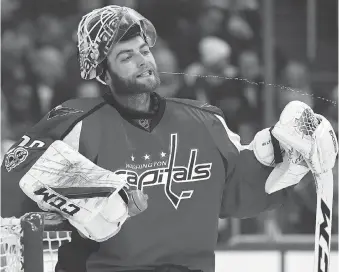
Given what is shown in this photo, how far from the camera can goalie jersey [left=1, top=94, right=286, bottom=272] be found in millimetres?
1991

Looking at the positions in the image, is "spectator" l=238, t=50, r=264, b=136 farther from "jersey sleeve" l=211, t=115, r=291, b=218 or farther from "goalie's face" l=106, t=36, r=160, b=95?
"goalie's face" l=106, t=36, r=160, b=95

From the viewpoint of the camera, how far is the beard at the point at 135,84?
1.98m

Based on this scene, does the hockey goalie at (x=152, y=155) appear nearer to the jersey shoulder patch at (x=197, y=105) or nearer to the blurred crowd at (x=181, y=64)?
the jersey shoulder patch at (x=197, y=105)

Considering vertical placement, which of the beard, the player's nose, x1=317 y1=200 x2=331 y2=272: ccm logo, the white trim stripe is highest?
the player's nose

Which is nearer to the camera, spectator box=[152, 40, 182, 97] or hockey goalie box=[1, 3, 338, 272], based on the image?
hockey goalie box=[1, 3, 338, 272]

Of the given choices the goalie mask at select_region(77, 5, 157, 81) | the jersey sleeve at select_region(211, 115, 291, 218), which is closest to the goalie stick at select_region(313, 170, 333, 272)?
the jersey sleeve at select_region(211, 115, 291, 218)

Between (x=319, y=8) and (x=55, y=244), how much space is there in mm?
2284

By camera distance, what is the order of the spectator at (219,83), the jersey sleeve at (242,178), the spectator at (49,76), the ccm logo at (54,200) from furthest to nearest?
the spectator at (49,76) < the spectator at (219,83) < the jersey sleeve at (242,178) < the ccm logo at (54,200)

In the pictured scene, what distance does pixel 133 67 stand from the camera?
1.99 meters

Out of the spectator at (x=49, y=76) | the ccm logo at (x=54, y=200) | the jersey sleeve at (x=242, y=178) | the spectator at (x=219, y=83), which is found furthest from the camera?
the spectator at (x=49, y=76)

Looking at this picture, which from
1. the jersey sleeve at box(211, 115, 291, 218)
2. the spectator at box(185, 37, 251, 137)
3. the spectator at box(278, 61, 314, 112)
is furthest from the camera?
the spectator at box(278, 61, 314, 112)

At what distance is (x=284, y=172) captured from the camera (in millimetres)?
2016

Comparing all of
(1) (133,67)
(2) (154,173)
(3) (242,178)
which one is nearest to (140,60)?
(1) (133,67)

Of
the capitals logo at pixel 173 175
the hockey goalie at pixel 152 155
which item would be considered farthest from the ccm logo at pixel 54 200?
the capitals logo at pixel 173 175
